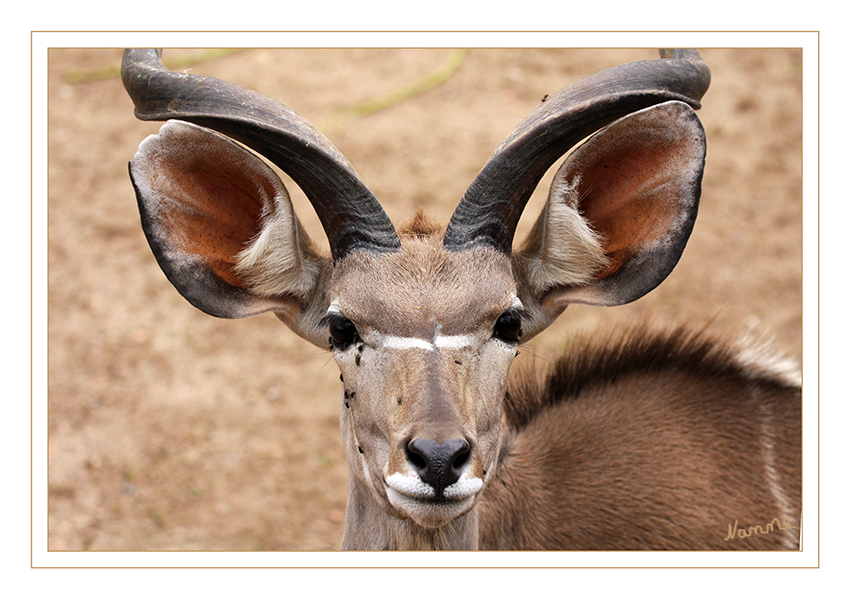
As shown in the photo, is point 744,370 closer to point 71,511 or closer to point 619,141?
point 619,141

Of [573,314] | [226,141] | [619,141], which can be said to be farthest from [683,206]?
[573,314]

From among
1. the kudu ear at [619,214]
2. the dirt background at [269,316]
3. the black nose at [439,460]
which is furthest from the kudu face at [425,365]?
the dirt background at [269,316]

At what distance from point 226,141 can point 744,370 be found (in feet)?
11.1

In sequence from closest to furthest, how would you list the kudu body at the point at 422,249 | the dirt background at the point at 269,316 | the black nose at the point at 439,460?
1. the black nose at the point at 439,460
2. the kudu body at the point at 422,249
3. the dirt background at the point at 269,316

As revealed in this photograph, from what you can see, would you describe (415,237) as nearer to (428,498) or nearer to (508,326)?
(508,326)

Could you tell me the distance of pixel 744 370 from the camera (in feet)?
15.5

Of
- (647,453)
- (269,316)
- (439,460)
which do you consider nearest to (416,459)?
(439,460)

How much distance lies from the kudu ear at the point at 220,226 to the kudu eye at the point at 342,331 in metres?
0.34

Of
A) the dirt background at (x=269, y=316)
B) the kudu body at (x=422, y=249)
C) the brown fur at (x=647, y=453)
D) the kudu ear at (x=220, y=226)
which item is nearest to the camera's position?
the kudu body at (x=422, y=249)

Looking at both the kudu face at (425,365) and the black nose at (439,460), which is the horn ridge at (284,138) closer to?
the kudu face at (425,365)
